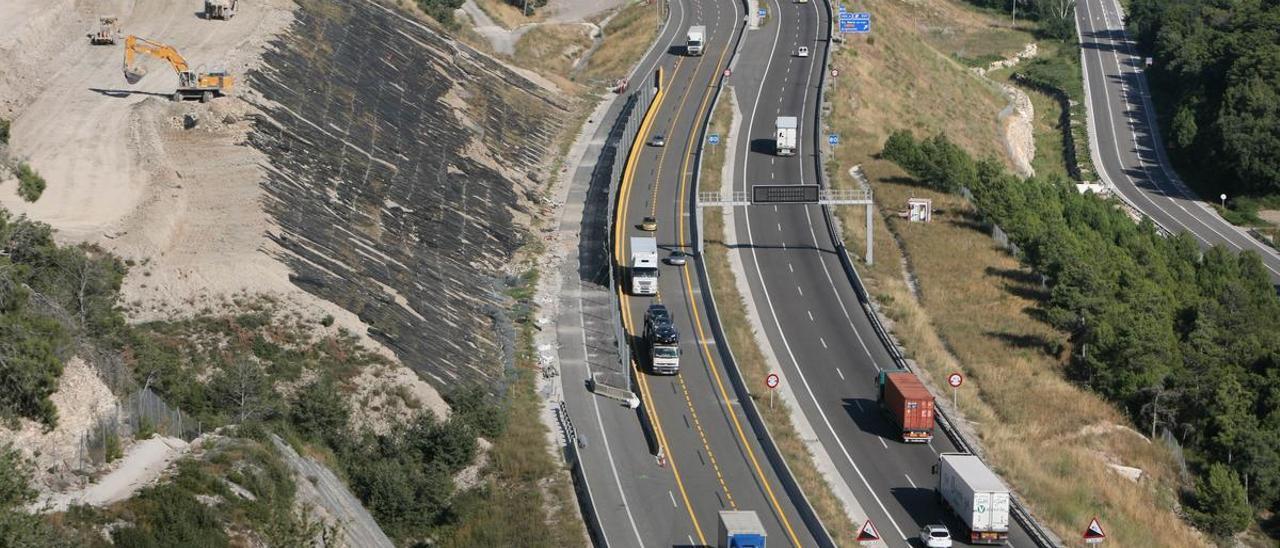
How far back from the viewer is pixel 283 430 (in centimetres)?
5581

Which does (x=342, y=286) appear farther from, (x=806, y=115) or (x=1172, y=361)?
(x=806, y=115)

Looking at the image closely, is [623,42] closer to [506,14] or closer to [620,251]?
[506,14]

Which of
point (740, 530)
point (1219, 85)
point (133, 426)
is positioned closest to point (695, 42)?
point (1219, 85)

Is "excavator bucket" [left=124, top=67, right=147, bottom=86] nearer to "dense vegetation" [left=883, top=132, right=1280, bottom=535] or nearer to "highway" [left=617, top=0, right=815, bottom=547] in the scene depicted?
"highway" [left=617, top=0, right=815, bottom=547]

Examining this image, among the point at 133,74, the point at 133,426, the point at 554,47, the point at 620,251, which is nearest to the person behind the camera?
the point at 133,426

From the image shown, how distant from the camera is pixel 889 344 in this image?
78.1 m

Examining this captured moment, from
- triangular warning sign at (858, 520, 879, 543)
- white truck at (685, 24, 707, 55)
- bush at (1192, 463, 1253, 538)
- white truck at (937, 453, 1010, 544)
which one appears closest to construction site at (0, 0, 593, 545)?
triangular warning sign at (858, 520, 879, 543)

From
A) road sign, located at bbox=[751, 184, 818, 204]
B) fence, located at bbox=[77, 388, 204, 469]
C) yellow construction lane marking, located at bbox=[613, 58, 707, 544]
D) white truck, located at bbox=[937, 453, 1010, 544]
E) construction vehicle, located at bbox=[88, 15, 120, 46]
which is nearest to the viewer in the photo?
fence, located at bbox=[77, 388, 204, 469]

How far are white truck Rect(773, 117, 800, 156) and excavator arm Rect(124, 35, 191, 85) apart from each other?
44.1 meters

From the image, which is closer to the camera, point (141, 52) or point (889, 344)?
point (889, 344)

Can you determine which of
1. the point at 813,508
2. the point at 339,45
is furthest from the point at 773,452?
the point at 339,45

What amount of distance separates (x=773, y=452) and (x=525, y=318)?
21.4 metres

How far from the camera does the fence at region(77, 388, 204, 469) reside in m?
45.1

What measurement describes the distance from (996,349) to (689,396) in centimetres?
1876
